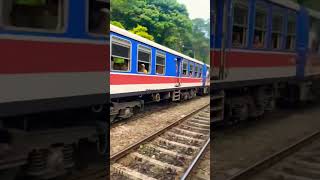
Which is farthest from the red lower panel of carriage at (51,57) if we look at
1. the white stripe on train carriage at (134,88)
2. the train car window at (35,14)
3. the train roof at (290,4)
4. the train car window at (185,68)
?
the train roof at (290,4)

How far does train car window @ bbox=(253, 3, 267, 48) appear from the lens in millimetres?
6270

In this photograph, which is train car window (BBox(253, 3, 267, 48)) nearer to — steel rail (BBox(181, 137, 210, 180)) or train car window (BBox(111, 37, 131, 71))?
steel rail (BBox(181, 137, 210, 180))

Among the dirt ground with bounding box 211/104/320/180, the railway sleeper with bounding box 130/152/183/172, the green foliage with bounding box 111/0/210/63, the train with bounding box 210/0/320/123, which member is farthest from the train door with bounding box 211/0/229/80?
the green foliage with bounding box 111/0/210/63

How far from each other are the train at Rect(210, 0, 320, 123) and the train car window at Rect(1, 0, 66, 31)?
2896 millimetres

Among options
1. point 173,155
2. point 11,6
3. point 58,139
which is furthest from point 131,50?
point 11,6

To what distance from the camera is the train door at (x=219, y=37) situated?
5535 mm

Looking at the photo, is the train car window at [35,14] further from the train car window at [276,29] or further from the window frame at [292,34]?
the window frame at [292,34]

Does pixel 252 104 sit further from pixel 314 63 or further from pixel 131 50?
pixel 131 50

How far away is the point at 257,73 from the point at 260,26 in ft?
2.67

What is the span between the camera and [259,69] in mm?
6449

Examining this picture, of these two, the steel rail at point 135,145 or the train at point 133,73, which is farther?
the train at point 133,73

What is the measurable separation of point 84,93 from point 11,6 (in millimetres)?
896

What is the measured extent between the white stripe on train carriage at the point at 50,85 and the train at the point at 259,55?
2613 millimetres

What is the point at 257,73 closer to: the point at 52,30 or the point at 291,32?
the point at 291,32
